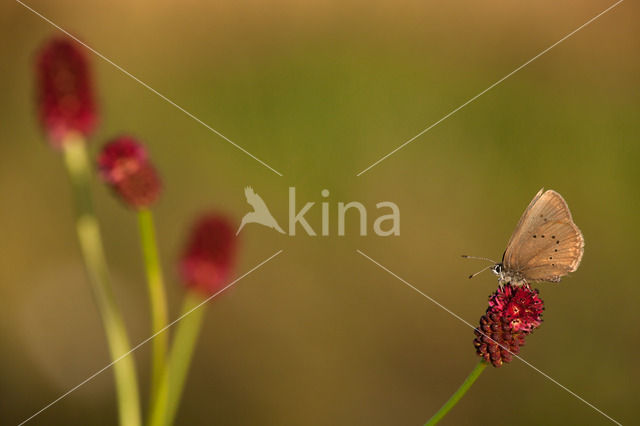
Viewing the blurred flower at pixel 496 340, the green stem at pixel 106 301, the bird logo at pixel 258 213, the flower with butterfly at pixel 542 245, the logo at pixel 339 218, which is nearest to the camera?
the green stem at pixel 106 301

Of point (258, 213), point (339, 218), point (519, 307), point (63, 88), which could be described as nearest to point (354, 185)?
point (339, 218)

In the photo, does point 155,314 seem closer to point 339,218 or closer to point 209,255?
point 209,255

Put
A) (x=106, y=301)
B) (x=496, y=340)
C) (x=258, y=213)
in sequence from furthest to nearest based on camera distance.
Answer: (x=258, y=213), (x=496, y=340), (x=106, y=301)

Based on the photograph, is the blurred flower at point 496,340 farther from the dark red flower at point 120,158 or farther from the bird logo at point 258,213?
the bird logo at point 258,213

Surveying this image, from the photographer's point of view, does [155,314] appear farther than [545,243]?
No

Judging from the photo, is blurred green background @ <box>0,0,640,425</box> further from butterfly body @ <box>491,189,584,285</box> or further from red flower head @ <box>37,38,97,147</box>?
red flower head @ <box>37,38,97,147</box>

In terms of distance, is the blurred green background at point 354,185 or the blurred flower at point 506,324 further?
the blurred green background at point 354,185

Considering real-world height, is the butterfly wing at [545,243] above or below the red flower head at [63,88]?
below

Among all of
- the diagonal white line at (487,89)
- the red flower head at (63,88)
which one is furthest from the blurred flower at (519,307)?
the diagonal white line at (487,89)
